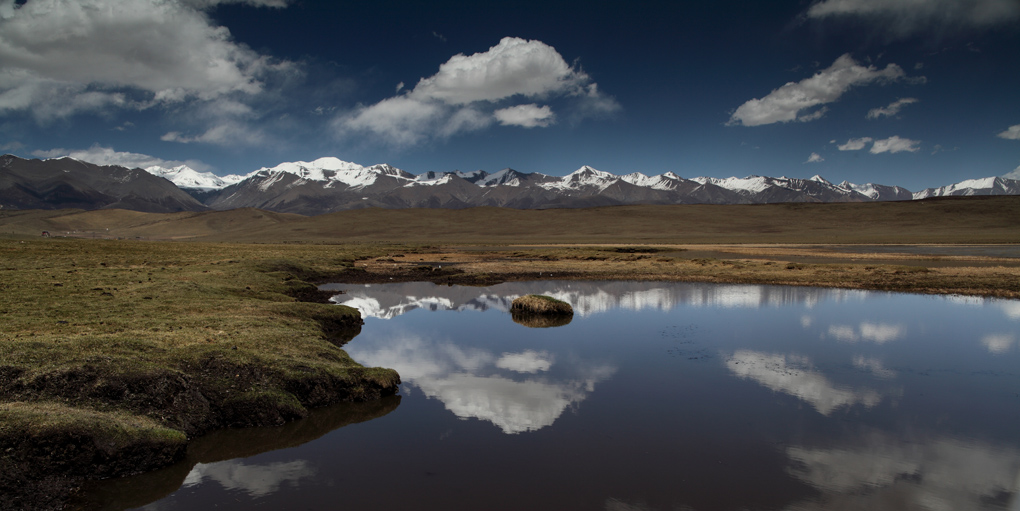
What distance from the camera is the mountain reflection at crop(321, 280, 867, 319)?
32500 mm

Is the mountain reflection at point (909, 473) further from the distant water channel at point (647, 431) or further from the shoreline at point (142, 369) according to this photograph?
the shoreline at point (142, 369)

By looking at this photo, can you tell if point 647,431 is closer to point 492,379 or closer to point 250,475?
point 492,379

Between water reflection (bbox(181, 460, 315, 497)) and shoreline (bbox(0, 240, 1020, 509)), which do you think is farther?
water reflection (bbox(181, 460, 315, 497))

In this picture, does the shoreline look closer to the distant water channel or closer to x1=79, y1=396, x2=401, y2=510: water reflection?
x1=79, y1=396, x2=401, y2=510: water reflection

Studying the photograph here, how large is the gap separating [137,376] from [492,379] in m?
9.47

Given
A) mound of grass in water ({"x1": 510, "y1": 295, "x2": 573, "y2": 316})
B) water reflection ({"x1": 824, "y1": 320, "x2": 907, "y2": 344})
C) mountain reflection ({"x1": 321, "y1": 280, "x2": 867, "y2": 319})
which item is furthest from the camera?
mountain reflection ({"x1": 321, "y1": 280, "x2": 867, "y2": 319})

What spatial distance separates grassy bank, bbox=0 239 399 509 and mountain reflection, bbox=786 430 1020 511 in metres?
11.1

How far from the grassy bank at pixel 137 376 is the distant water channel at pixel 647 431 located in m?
0.71

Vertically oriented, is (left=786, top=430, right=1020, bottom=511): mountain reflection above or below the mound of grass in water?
below

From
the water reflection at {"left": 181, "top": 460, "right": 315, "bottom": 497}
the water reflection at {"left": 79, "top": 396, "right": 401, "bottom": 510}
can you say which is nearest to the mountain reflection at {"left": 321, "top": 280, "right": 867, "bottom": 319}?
the water reflection at {"left": 79, "top": 396, "right": 401, "bottom": 510}

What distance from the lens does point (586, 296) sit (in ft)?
122

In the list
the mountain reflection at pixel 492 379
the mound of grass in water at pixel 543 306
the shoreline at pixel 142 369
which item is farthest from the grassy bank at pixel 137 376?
the mound of grass in water at pixel 543 306

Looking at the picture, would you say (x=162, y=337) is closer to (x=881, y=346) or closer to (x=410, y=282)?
(x=881, y=346)

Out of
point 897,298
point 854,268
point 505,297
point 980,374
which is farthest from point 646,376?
point 854,268
